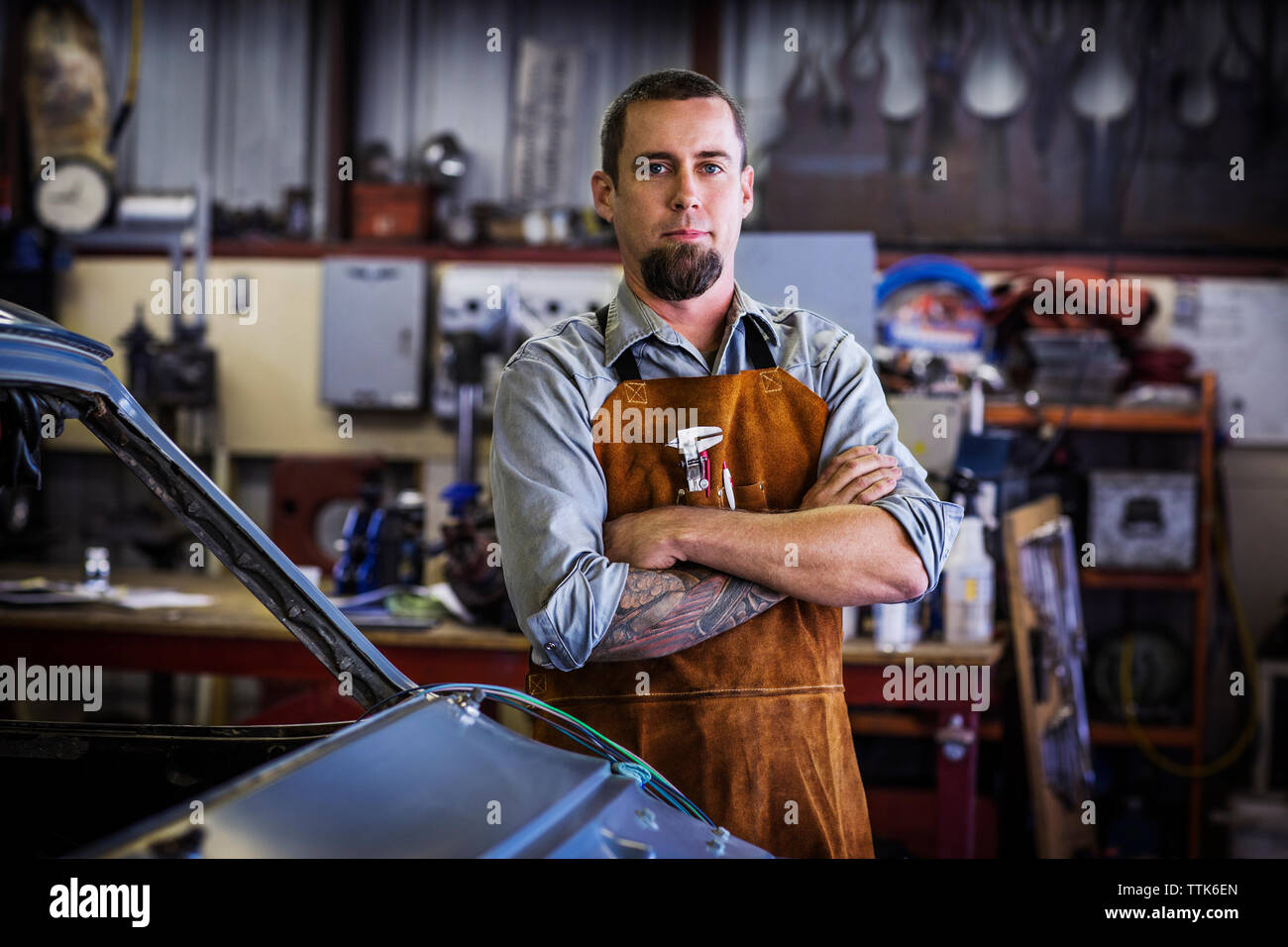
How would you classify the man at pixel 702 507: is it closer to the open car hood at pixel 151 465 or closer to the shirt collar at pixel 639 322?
the shirt collar at pixel 639 322

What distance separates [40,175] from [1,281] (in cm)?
51

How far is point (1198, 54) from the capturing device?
5055mm

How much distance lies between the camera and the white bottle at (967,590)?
3.10m

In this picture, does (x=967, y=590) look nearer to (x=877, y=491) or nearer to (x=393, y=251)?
(x=877, y=491)

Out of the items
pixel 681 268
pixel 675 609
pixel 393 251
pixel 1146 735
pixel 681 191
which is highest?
pixel 393 251

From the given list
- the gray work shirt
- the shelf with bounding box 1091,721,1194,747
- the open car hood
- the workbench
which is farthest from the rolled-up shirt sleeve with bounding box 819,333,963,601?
the shelf with bounding box 1091,721,1194,747

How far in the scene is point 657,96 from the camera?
1.77 metres

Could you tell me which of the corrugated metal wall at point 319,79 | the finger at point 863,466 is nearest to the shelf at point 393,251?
the corrugated metal wall at point 319,79

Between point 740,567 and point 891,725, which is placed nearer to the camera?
point 740,567

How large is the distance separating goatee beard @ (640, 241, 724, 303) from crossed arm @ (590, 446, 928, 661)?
332 millimetres

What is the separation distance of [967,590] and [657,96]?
179cm

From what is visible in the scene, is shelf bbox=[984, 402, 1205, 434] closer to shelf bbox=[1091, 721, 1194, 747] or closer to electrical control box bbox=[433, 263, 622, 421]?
shelf bbox=[1091, 721, 1194, 747]

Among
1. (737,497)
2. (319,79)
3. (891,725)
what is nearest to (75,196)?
(319,79)

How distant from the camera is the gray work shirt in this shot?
63.3 inches
